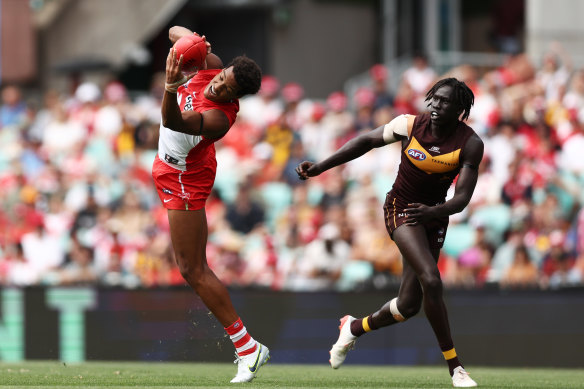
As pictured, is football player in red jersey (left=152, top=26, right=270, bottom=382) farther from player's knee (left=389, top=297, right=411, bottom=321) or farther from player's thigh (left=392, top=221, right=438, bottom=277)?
player's thigh (left=392, top=221, right=438, bottom=277)

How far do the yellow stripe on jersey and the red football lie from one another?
1.74 metres

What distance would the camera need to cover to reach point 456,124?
7848 mm

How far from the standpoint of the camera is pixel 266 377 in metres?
8.66

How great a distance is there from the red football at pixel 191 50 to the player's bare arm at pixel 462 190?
195 centimetres

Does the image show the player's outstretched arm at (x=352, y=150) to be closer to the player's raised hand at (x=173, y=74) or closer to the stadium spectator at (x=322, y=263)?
A: the player's raised hand at (x=173, y=74)

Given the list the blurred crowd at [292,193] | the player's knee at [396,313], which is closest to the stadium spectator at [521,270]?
the blurred crowd at [292,193]

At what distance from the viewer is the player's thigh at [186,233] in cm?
786

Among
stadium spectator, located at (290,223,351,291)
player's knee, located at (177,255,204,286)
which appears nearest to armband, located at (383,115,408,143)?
player's knee, located at (177,255,204,286)

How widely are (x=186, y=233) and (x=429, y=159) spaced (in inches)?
76.4

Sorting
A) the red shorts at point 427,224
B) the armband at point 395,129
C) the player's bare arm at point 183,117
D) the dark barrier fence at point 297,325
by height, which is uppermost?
the player's bare arm at point 183,117

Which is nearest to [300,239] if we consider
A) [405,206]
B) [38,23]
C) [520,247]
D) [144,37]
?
[520,247]

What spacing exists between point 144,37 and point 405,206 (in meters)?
13.0

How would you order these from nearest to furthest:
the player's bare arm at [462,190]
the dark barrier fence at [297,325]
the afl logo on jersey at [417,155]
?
the player's bare arm at [462,190] < the afl logo on jersey at [417,155] < the dark barrier fence at [297,325]

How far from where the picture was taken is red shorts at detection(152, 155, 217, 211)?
25.9ft
